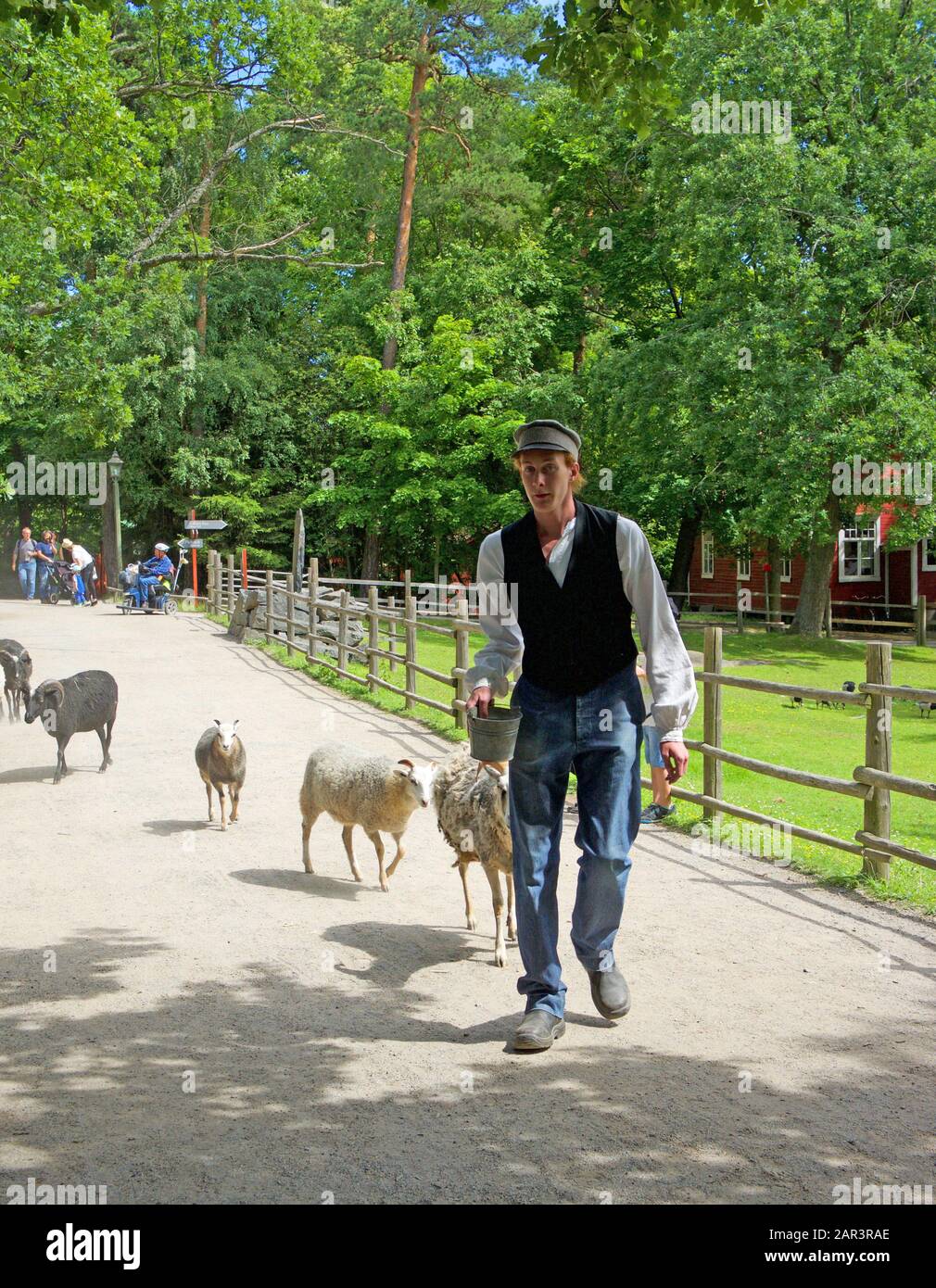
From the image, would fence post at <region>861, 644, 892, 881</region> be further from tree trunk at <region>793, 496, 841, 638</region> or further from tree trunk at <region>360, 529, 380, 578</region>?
tree trunk at <region>360, 529, 380, 578</region>

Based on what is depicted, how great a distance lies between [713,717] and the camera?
31.6 feet

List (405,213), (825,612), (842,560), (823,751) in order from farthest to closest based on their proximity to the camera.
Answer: (405,213) → (842,560) → (825,612) → (823,751)

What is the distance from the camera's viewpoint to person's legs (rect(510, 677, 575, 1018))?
4.74 metres

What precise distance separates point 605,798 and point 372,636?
1411cm

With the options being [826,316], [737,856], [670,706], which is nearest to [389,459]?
[826,316]

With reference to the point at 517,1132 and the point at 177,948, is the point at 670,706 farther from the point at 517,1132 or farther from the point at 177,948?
the point at 177,948

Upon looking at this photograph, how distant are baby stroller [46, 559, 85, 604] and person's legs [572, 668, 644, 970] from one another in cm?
3216

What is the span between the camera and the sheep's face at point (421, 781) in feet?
23.3

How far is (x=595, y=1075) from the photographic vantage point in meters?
4.55
